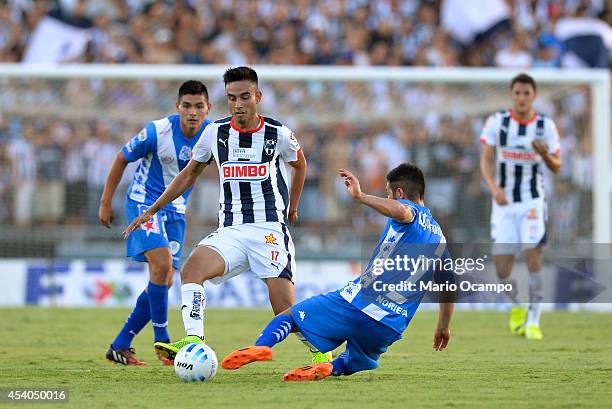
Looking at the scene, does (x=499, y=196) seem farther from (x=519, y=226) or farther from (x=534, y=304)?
(x=534, y=304)

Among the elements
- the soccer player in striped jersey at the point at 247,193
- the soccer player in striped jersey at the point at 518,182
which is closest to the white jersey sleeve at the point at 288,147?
the soccer player in striped jersey at the point at 247,193

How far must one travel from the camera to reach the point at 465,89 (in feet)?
58.2

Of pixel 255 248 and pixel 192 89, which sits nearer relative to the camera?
pixel 255 248

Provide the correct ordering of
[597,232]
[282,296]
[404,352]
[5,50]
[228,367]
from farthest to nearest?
[5,50] < [597,232] < [404,352] < [282,296] < [228,367]

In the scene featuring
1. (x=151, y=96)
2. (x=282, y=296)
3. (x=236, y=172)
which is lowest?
(x=282, y=296)

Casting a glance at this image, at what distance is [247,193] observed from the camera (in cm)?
816

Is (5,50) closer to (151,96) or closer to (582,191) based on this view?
(151,96)

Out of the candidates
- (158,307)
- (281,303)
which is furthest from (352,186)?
(158,307)

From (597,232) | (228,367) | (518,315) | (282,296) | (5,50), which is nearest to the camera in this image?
(228,367)

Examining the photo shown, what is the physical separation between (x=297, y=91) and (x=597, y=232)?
5465 mm

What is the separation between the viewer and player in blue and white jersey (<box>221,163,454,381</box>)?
7.38 m

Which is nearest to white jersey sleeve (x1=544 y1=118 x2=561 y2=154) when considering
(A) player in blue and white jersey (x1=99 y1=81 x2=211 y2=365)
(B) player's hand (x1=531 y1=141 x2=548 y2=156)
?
(B) player's hand (x1=531 y1=141 x2=548 y2=156)

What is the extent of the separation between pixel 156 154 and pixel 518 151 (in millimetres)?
4992

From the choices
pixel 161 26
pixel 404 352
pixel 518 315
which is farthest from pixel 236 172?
pixel 161 26
